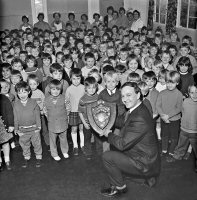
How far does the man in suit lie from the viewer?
3.51 meters

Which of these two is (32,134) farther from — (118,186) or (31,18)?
(31,18)

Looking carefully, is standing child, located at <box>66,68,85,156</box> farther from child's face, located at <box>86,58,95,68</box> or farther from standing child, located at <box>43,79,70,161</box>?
child's face, located at <box>86,58,95,68</box>

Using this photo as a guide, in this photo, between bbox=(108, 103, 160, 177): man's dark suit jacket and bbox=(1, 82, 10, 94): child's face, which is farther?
bbox=(1, 82, 10, 94): child's face

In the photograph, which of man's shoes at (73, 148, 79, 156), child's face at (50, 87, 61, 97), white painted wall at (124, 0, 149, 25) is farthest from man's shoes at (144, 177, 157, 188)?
white painted wall at (124, 0, 149, 25)

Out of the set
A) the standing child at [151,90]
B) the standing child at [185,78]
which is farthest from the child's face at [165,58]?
the standing child at [151,90]

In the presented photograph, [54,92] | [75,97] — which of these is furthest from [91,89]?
[54,92]

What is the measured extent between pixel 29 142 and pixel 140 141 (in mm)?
1863

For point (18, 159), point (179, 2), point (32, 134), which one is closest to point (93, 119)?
point (32, 134)

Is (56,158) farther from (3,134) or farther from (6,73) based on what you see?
(6,73)

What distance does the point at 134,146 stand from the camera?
3.61 m

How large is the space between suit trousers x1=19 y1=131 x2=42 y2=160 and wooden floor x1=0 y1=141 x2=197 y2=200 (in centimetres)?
16

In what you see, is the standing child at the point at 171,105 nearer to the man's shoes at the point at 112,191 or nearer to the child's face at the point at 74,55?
the man's shoes at the point at 112,191

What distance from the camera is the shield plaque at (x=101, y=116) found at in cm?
383

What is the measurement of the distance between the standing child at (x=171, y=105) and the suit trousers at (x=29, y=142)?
1.95 metres
